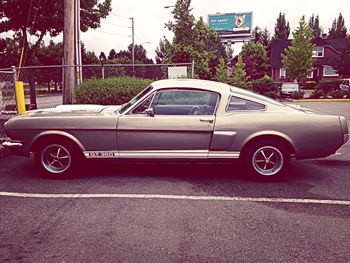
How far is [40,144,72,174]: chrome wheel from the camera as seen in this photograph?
17.7 feet

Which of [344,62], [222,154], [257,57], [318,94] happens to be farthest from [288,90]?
[257,57]

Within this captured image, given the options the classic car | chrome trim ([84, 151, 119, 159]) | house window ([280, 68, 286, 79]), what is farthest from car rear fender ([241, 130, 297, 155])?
house window ([280, 68, 286, 79])

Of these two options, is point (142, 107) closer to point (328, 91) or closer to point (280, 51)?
point (328, 91)

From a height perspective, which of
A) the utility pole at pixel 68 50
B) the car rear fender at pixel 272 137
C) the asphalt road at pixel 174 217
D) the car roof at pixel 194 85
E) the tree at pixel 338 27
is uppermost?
the tree at pixel 338 27

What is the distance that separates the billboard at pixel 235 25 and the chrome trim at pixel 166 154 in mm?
67737

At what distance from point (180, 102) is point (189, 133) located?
0.57 metres

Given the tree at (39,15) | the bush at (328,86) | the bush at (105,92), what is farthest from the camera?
the bush at (328,86)

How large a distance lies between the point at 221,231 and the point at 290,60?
37.8m

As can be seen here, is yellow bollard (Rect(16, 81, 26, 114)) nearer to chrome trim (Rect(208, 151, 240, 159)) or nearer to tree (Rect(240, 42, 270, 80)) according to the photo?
chrome trim (Rect(208, 151, 240, 159))

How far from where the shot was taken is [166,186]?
5094mm

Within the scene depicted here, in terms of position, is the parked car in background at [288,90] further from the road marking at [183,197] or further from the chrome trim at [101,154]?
the chrome trim at [101,154]

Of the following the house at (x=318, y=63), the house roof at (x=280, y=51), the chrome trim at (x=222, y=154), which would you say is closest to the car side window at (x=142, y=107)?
the chrome trim at (x=222, y=154)

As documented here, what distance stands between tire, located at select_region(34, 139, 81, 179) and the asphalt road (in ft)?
0.52

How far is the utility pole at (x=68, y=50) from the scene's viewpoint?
9.79m
